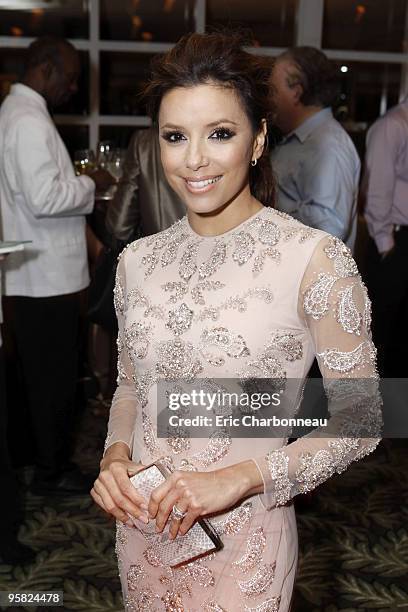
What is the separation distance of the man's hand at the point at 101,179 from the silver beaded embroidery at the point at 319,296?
95.1 inches

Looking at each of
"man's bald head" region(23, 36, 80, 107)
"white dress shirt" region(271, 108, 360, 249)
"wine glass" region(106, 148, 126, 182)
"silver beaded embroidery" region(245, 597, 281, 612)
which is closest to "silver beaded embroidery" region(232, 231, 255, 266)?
"silver beaded embroidery" region(245, 597, 281, 612)

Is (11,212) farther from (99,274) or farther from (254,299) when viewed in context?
(254,299)

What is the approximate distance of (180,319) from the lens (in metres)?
1.36

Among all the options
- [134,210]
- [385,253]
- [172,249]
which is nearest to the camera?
[172,249]

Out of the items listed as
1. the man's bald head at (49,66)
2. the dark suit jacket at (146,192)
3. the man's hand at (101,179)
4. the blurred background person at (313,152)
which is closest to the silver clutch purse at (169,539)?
the dark suit jacket at (146,192)

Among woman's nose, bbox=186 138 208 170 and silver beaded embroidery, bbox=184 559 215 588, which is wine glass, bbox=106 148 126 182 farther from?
silver beaded embroidery, bbox=184 559 215 588

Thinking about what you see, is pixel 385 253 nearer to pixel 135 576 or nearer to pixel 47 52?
pixel 47 52

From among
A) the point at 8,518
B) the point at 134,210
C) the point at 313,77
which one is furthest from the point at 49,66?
the point at 8,518

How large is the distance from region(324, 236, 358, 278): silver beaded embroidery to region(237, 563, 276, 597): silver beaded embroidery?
0.51 m

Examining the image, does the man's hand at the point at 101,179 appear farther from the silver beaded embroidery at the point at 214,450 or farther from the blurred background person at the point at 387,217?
the silver beaded embroidery at the point at 214,450

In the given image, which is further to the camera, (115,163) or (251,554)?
(115,163)

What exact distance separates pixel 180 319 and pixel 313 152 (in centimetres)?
179

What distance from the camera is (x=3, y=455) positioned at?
2.62m

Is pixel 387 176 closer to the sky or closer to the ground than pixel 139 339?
closer to the ground
